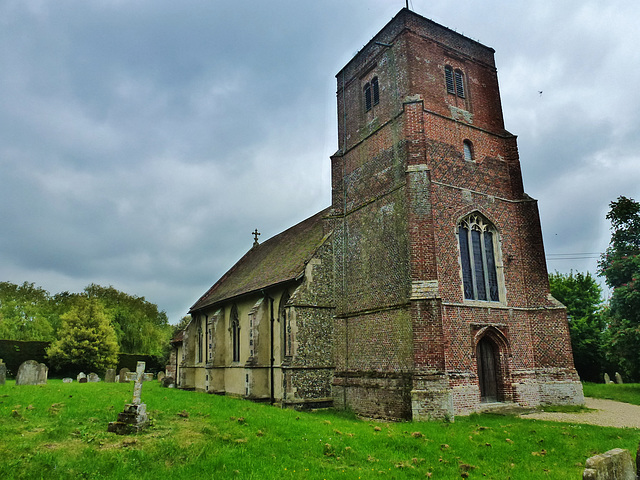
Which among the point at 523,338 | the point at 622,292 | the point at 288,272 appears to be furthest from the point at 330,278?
the point at 622,292

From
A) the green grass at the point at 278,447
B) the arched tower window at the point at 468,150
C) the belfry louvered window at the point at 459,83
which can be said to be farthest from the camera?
the belfry louvered window at the point at 459,83

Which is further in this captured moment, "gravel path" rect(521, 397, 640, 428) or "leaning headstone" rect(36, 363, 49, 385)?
"leaning headstone" rect(36, 363, 49, 385)

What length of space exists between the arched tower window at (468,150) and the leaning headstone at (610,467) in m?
14.0

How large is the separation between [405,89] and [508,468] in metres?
13.6

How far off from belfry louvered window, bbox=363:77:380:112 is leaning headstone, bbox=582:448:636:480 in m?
16.6

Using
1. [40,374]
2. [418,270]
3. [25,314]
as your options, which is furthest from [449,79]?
[25,314]

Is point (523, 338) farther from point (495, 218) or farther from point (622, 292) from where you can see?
point (622, 292)

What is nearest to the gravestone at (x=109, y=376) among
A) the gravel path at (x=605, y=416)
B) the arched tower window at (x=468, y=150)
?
the gravel path at (x=605, y=416)

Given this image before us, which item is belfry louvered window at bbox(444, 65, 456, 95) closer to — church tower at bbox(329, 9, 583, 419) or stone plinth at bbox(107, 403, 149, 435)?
church tower at bbox(329, 9, 583, 419)

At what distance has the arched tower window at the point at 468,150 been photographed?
17.2m

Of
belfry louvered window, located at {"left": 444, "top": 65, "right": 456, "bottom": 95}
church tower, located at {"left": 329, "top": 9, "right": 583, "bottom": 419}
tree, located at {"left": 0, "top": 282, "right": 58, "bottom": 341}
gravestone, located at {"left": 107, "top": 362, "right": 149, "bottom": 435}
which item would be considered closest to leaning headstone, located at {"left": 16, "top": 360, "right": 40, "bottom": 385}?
gravestone, located at {"left": 107, "top": 362, "right": 149, "bottom": 435}

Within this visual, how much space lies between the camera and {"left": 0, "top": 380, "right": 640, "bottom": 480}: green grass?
23.7 ft

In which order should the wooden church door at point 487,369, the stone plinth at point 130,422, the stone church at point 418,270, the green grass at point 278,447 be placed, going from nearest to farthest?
1. the green grass at point 278,447
2. the stone plinth at point 130,422
3. the stone church at point 418,270
4. the wooden church door at point 487,369

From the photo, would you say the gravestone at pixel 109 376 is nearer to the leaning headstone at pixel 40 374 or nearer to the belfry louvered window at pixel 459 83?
the leaning headstone at pixel 40 374
